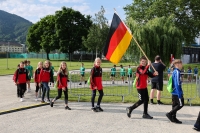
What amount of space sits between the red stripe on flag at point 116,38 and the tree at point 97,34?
51.9 meters

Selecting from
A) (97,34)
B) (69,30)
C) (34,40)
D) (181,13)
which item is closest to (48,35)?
(69,30)

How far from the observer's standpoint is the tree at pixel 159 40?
24781mm

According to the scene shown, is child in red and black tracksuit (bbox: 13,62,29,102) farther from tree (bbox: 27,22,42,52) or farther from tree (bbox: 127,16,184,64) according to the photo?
tree (bbox: 27,22,42,52)

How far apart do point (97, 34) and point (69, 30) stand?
8.08 meters

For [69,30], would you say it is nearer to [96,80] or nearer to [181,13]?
[181,13]

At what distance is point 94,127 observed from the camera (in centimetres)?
645

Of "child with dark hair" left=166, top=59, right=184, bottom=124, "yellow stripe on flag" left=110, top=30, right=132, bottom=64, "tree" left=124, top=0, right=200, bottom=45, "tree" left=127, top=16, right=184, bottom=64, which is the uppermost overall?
"tree" left=124, top=0, right=200, bottom=45

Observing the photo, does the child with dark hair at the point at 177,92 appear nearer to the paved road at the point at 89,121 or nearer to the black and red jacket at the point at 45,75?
the paved road at the point at 89,121

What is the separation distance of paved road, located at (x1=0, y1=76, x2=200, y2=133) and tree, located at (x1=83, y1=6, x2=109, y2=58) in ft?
169

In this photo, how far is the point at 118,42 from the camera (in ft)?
26.5

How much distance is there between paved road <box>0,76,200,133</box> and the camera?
627cm

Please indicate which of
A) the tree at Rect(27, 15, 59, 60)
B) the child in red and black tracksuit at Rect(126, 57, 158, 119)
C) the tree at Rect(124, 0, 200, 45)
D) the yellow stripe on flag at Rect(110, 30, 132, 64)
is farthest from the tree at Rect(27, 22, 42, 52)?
the child in red and black tracksuit at Rect(126, 57, 158, 119)

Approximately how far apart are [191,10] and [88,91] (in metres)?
25.5

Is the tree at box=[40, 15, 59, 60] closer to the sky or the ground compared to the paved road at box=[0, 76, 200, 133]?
closer to the sky
